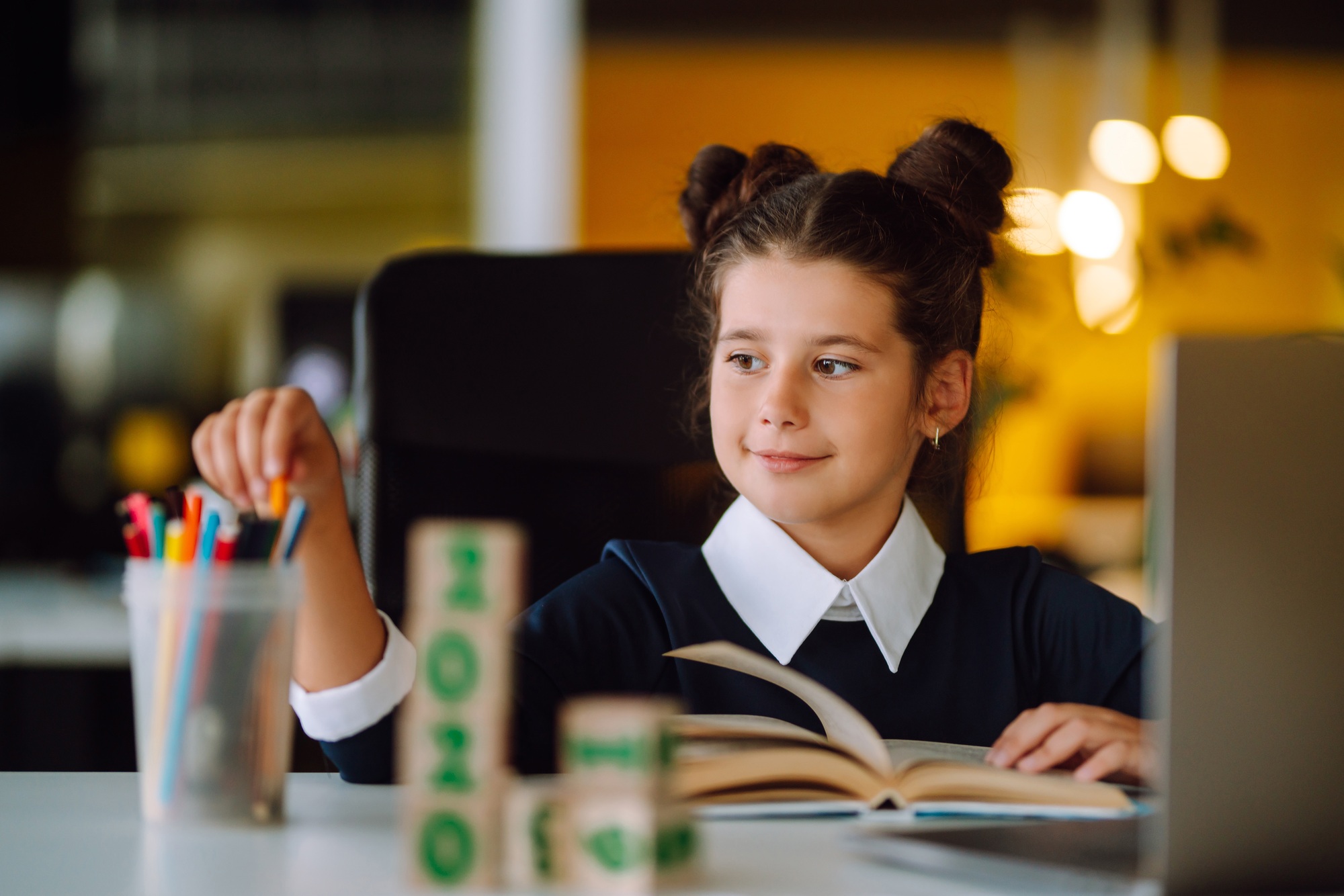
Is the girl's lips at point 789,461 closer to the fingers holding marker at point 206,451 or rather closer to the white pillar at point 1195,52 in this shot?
the fingers holding marker at point 206,451

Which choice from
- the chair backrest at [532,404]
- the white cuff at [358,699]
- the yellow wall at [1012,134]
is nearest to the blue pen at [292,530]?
the white cuff at [358,699]

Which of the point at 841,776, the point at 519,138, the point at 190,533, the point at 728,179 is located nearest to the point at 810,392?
the point at 728,179

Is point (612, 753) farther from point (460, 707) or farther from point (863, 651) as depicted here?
point (863, 651)

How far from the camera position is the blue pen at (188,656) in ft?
2.13

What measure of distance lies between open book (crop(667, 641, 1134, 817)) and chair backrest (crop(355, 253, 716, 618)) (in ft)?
1.47

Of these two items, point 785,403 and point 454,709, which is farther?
point 785,403

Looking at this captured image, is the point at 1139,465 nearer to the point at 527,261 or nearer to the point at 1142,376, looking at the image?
the point at 1142,376

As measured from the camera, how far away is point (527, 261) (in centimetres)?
126

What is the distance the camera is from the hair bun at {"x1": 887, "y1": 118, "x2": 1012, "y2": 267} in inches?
42.6

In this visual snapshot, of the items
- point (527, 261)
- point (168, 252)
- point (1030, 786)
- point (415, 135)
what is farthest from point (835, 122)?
point (1030, 786)

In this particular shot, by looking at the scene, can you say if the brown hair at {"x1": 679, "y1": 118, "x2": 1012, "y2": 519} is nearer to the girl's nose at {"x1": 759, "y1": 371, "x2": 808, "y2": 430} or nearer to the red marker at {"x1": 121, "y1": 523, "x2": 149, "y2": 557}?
the girl's nose at {"x1": 759, "y1": 371, "x2": 808, "y2": 430}

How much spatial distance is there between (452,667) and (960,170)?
2.34 ft

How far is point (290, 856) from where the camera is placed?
0.62 m

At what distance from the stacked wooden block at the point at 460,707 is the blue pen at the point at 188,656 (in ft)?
0.54
